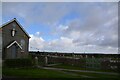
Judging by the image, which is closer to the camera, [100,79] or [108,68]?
[100,79]

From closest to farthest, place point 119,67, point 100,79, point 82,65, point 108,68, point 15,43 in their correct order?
point 100,79 < point 119,67 < point 108,68 < point 82,65 < point 15,43

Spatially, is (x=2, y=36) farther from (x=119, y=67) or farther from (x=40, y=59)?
(x=119, y=67)

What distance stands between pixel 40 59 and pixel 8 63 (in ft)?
50.0

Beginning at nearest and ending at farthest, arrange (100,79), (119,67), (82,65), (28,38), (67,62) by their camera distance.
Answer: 1. (100,79)
2. (119,67)
3. (82,65)
4. (67,62)
5. (28,38)

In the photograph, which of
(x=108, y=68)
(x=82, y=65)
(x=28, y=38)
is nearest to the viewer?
(x=108, y=68)

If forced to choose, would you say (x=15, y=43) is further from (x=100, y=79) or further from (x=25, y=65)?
(x=100, y=79)

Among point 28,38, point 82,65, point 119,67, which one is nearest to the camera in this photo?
point 119,67

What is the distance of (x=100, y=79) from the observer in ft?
59.0

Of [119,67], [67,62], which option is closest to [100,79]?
[119,67]

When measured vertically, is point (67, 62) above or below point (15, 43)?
below

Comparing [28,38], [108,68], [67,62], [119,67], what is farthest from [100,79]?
[28,38]

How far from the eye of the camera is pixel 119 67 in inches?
1027

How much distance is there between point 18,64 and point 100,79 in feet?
47.7

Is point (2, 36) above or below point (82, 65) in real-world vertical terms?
above
